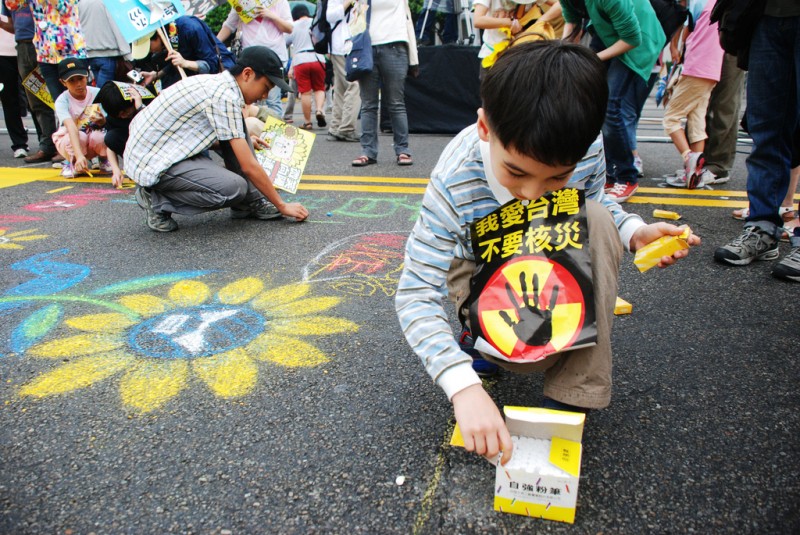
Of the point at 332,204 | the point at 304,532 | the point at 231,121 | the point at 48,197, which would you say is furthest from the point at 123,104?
the point at 304,532

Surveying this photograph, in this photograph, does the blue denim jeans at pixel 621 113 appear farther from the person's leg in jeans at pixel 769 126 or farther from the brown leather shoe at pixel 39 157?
the brown leather shoe at pixel 39 157

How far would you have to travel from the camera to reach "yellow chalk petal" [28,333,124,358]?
182 cm

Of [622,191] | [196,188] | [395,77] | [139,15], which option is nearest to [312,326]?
[196,188]

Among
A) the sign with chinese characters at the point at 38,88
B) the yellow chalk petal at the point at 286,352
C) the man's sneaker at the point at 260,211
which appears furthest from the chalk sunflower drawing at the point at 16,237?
the sign with chinese characters at the point at 38,88

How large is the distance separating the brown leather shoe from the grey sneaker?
9.02ft

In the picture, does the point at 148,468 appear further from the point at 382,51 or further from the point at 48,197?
the point at 382,51

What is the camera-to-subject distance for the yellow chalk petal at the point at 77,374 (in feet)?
5.32

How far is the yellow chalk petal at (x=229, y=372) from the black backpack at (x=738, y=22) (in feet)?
7.76

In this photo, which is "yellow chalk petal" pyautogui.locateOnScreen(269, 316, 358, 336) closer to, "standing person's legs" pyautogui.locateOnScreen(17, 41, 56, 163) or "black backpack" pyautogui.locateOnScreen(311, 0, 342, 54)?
"black backpack" pyautogui.locateOnScreen(311, 0, 342, 54)

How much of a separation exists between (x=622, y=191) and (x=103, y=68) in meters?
3.99

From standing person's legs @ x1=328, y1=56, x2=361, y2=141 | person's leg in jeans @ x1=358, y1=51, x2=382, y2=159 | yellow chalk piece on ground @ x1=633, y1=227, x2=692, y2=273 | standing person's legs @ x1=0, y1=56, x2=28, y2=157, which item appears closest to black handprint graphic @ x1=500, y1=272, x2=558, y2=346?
yellow chalk piece on ground @ x1=633, y1=227, x2=692, y2=273

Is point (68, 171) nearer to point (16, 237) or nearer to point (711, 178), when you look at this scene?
point (16, 237)

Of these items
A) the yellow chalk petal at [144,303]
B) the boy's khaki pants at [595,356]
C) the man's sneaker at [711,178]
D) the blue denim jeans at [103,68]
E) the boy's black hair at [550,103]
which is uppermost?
the boy's black hair at [550,103]

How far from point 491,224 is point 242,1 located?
4820 millimetres
